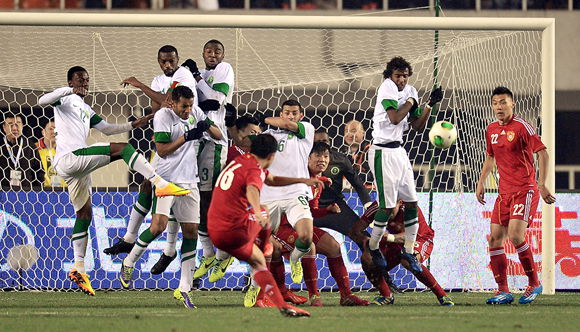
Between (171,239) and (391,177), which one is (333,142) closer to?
(391,177)

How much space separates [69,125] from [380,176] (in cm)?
323

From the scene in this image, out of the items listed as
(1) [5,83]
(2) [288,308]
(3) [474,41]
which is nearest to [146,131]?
(1) [5,83]

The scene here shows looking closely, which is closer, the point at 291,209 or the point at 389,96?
the point at 291,209

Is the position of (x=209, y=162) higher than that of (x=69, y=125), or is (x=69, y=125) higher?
(x=69, y=125)

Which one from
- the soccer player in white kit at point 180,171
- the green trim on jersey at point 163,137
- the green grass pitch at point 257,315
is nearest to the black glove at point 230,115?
the soccer player in white kit at point 180,171

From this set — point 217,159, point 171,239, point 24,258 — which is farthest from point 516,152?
point 24,258

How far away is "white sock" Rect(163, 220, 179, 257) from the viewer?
12047 mm

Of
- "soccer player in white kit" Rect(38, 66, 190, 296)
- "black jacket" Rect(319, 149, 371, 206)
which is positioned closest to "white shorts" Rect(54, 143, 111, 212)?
"soccer player in white kit" Rect(38, 66, 190, 296)

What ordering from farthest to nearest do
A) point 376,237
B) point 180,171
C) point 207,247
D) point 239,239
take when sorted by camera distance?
1. point 207,247
2. point 376,237
3. point 180,171
4. point 239,239

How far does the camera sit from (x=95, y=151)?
11.5 m

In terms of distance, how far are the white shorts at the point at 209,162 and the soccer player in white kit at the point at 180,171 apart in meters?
0.37

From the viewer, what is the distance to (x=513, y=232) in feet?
38.4

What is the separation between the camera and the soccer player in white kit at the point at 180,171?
11328mm

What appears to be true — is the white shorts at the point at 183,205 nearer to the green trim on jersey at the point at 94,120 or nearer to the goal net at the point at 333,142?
the green trim on jersey at the point at 94,120
